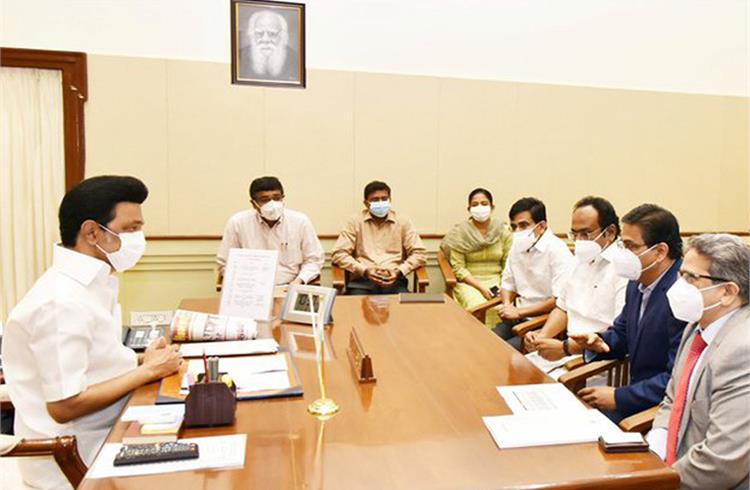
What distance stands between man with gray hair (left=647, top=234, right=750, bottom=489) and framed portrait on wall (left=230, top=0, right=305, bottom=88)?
3.38 meters

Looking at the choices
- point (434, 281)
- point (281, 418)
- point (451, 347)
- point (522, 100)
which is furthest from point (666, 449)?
point (522, 100)

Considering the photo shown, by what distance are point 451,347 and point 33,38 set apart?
3.79 metres

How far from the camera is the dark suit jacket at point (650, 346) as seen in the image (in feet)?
6.46

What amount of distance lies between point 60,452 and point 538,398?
1.21 metres

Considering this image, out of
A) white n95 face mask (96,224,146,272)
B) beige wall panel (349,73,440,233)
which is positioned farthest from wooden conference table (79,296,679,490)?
beige wall panel (349,73,440,233)

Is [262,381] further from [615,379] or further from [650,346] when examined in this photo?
[615,379]

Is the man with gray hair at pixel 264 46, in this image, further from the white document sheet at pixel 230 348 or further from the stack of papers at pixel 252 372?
the stack of papers at pixel 252 372

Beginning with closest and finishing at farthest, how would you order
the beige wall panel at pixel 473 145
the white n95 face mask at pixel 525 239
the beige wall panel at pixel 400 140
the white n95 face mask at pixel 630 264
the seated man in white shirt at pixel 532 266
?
the white n95 face mask at pixel 630 264
the seated man in white shirt at pixel 532 266
the white n95 face mask at pixel 525 239
the beige wall panel at pixel 400 140
the beige wall panel at pixel 473 145

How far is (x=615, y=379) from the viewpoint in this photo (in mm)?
2434

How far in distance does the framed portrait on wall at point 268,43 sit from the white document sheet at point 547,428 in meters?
3.52

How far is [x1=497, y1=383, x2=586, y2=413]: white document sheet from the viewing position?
1.52m

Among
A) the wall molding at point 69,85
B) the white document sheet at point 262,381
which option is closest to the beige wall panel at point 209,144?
the wall molding at point 69,85

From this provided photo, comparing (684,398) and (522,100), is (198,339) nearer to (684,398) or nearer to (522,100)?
(684,398)

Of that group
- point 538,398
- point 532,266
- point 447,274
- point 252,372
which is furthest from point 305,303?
point 447,274
